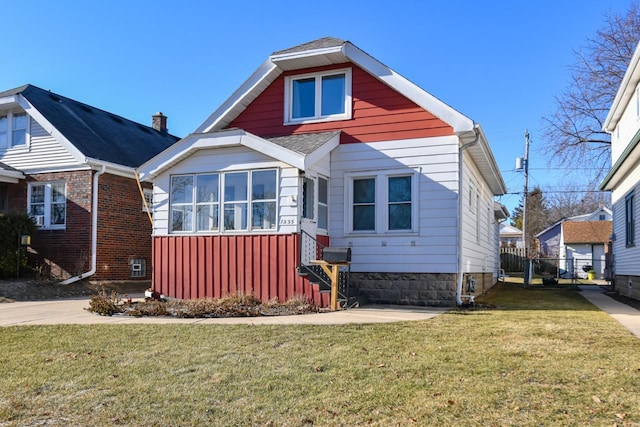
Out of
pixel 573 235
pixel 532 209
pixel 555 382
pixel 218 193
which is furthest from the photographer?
pixel 532 209

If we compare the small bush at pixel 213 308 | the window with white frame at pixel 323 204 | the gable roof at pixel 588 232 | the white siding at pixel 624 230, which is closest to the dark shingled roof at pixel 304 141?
the window with white frame at pixel 323 204

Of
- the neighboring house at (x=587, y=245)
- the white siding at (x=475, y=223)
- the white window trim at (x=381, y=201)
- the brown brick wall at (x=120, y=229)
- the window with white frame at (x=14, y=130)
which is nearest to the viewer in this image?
the white window trim at (x=381, y=201)

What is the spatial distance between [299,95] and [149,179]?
412cm

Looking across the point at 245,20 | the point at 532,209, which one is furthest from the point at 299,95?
the point at 532,209

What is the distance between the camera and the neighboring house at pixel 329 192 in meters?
10.8

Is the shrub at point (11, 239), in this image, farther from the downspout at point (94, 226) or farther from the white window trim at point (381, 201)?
the white window trim at point (381, 201)

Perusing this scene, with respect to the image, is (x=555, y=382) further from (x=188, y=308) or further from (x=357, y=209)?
(x=357, y=209)

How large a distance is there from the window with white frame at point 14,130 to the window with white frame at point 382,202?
11247 mm

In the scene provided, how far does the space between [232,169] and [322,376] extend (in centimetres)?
711

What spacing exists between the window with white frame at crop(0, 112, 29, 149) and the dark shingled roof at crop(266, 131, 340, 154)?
9.37m

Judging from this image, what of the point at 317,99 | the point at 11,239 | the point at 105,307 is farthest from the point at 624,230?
the point at 11,239

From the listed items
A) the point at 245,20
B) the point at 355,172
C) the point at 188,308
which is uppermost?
the point at 245,20

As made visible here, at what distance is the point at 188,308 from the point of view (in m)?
9.59

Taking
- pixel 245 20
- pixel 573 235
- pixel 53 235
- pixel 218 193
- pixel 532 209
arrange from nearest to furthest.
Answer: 1. pixel 218 193
2. pixel 245 20
3. pixel 53 235
4. pixel 573 235
5. pixel 532 209
